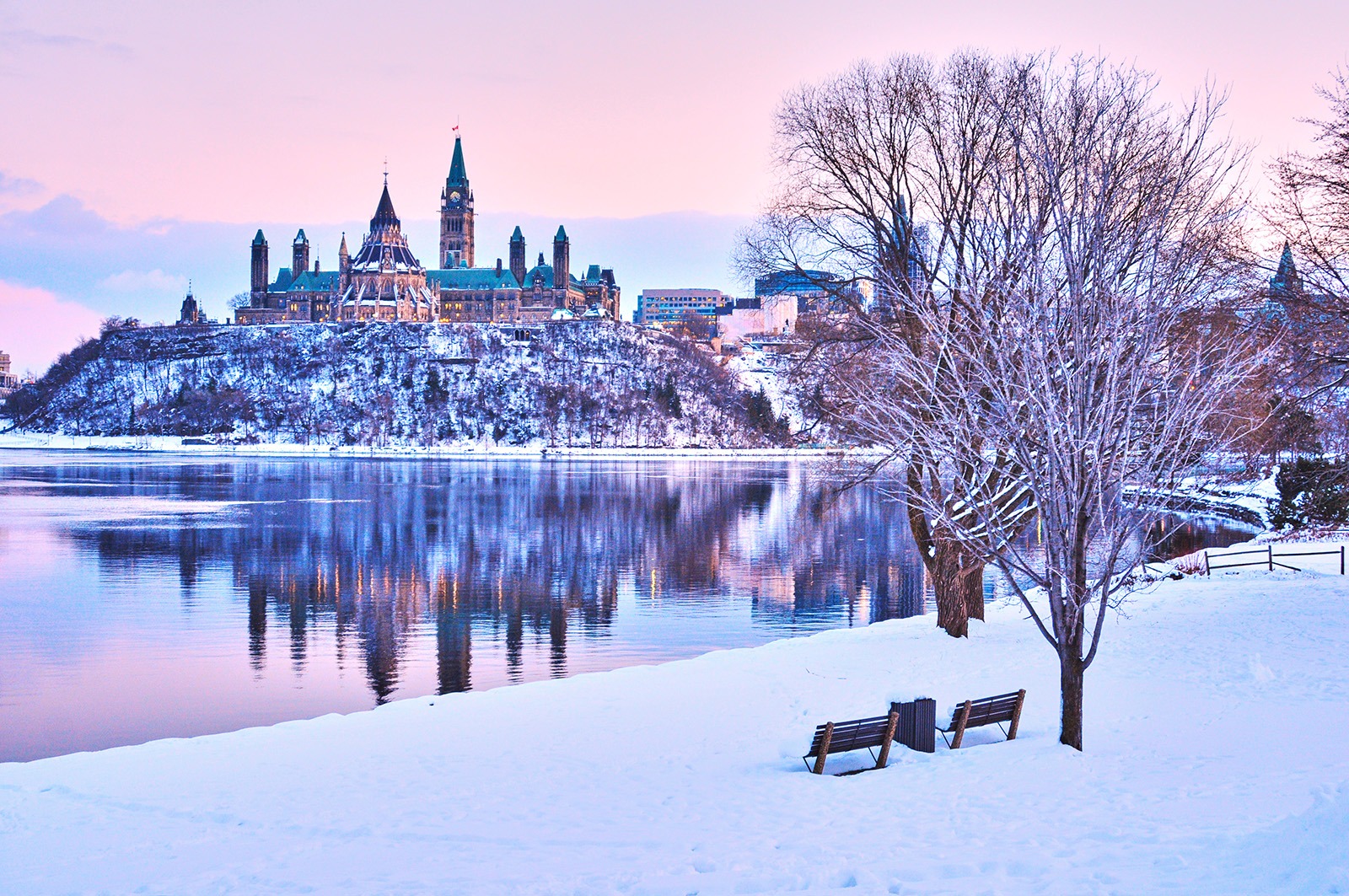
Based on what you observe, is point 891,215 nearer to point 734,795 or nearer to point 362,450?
point 734,795

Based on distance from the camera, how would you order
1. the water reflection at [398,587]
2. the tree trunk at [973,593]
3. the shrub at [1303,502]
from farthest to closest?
the shrub at [1303,502], the water reflection at [398,587], the tree trunk at [973,593]

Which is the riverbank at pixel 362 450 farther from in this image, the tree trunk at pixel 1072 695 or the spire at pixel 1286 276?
the tree trunk at pixel 1072 695

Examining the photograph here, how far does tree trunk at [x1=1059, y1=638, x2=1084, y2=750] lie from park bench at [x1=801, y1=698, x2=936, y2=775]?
5.31 ft

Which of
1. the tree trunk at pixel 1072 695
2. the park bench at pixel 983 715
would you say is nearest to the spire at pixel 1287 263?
the park bench at pixel 983 715

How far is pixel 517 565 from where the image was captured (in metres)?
40.5

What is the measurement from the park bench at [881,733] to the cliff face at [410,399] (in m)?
159

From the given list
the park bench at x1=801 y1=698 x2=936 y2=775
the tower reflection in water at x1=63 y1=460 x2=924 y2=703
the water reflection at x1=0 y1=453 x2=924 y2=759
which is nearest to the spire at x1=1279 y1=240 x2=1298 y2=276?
the tower reflection in water at x1=63 y1=460 x2=924 y2=703

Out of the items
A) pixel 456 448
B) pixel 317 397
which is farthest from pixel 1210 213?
pixel 317 397

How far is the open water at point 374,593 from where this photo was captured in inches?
858

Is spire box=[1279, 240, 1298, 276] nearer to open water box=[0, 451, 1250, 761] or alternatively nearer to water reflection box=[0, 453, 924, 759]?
open water box=[0, 451, 1250, 761]

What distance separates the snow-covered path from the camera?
880 cm

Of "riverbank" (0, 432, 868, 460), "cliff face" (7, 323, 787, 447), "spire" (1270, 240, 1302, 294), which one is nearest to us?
"spire" (1270, 240, 1302, 294)

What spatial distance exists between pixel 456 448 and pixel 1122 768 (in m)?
161

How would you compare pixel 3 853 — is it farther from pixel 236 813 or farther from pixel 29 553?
pixel 29 553
